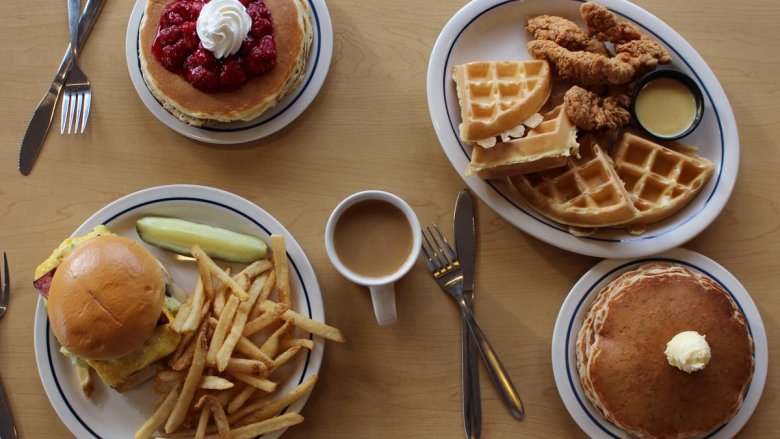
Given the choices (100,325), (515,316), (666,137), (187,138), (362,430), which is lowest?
(362,430)

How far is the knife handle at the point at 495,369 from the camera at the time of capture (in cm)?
205

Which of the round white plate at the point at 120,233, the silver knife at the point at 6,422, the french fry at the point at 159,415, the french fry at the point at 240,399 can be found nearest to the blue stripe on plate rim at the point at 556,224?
the round white plate at the point at 120,233

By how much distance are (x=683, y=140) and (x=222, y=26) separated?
1.53 metres

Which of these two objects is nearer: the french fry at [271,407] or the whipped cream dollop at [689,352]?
the whipped cream dollop at [689,352]

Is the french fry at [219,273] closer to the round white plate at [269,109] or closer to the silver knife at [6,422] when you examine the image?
the round white plate at [269,109]

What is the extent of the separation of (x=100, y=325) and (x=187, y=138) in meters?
0.71

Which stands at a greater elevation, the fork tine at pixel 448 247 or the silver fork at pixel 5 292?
the fork tine at pixel 448 247

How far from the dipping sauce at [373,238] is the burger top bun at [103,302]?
58 cm

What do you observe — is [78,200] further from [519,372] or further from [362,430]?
[519,372]

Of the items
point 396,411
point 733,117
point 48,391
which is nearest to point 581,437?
point 396,411

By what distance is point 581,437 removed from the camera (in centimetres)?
208

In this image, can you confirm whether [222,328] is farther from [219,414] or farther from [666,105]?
[666,105]

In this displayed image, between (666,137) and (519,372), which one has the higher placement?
(666,137)

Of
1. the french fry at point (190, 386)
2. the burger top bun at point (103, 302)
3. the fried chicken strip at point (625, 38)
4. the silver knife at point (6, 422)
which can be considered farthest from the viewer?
the silver knife at point (6, 422)
